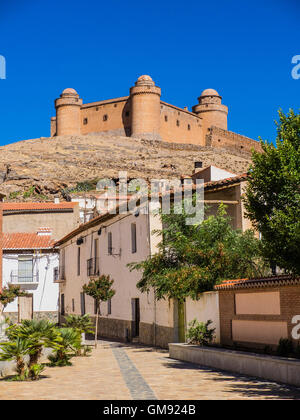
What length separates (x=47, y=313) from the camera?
3731 centimetres

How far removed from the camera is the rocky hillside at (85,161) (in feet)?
250

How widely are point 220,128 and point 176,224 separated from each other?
284 ft

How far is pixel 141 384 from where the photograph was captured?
1188 cm

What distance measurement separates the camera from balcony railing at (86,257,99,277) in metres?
28.2

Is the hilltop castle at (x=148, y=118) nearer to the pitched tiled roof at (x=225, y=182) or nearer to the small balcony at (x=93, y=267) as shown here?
the small balcony at (x=93, y=267)

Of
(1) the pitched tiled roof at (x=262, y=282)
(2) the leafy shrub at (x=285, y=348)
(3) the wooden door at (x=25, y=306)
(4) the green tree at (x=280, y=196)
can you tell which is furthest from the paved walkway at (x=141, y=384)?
(3) the wooden door at (x=25, y=306)

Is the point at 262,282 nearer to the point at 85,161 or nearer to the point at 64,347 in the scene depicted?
the point at 64,347

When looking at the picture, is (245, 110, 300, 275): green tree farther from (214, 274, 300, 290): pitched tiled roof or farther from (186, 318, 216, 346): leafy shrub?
(186, 318, 216, 346): leafy shrub

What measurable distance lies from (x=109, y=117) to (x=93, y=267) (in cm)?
7142

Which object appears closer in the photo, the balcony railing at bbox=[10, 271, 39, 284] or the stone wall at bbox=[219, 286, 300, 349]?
the stone wall at bbox=[219, 286, 300, 349]

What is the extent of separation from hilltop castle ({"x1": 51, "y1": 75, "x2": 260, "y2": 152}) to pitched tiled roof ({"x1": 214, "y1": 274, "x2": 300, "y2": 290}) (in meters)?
79.3

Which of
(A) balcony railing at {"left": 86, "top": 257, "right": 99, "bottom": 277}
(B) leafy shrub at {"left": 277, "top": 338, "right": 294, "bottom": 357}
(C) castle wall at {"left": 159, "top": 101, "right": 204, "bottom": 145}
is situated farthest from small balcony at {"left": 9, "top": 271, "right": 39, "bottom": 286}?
(C) castle wall at {"left": 159, "top": 101, "right": 204, "bottom": 145}

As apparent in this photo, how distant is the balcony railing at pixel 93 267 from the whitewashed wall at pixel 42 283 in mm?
9094
